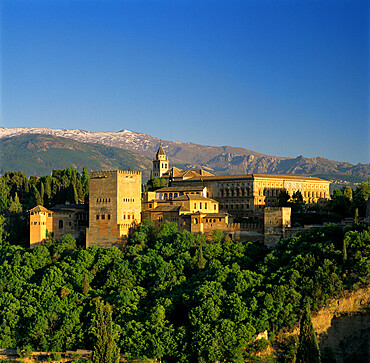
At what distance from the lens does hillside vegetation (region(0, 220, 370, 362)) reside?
4241 centimetres

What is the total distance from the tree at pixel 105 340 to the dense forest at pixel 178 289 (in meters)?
1.98

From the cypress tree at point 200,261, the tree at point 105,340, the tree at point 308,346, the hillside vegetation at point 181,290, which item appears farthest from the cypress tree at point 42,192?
the tree at point 308,346

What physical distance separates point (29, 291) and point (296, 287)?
21.0 metres

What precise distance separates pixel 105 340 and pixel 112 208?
18097 millimetres

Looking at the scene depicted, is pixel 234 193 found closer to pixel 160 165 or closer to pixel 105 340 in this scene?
pixel 160 165

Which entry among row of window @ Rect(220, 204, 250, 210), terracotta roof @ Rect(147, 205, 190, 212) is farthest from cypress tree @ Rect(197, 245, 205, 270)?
row of window @ Rect(220, 204, 250, 210)

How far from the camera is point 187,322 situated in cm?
4441

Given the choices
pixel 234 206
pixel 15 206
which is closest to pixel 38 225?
pixel 15 206

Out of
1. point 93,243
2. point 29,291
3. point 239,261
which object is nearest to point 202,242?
point 239,261

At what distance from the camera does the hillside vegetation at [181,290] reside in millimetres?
42406

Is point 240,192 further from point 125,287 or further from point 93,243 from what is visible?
point 125,287

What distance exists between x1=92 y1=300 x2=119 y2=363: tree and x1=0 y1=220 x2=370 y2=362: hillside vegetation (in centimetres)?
200

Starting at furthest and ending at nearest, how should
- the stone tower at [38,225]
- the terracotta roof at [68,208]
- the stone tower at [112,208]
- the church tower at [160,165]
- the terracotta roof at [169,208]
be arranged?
the church tower at [160,165]
the terracotta roof at [68,208]
the stone tower at [38,225]
the terracotta roof at [169,208]
the stone tower at [112,208]

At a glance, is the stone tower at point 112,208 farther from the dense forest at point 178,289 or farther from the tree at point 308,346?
the tree at point 308,346
